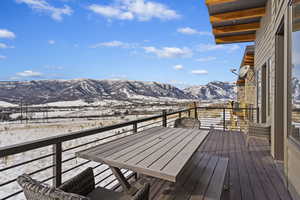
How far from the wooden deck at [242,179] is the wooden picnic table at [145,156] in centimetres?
35

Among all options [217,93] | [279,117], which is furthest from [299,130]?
[217,93]

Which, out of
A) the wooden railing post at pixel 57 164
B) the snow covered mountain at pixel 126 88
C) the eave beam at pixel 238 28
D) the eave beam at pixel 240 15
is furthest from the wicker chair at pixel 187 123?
the snow covered mountain at pixel 126 88

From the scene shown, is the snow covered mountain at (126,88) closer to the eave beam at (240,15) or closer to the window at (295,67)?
the eave beam at (240,15)

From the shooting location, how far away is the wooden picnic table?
47.5 inches

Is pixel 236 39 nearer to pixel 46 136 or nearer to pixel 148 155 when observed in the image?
pixel 148 155

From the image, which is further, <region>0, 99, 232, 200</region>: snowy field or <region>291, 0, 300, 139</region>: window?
<region>0, 99, 232, 200</region>: snowy field

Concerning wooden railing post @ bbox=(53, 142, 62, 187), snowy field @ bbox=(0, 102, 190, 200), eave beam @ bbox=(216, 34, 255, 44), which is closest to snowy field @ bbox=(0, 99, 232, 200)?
snowy field @ bbox=(0, 102, 190, 200)

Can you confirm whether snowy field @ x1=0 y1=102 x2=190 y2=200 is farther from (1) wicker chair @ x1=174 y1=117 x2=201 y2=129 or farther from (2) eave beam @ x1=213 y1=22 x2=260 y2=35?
(2) eave beam @ x1=213 y1=22 x2=260 y2=35

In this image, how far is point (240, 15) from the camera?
448 cm

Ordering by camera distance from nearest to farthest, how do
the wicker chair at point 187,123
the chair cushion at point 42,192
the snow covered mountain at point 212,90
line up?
1. the chair cushion at point 42,192
2. the wicker chair at point 187,123
3. the snow covered mountain at point 212,90

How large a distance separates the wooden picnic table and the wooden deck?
0.35 metres

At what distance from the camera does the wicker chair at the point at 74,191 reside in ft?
2.36

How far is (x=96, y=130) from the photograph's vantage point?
6.03 feet

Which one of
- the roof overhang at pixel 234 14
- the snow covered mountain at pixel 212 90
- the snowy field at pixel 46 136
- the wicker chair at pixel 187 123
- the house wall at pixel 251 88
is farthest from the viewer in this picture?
the snow covered mountain at pixel 212 90
